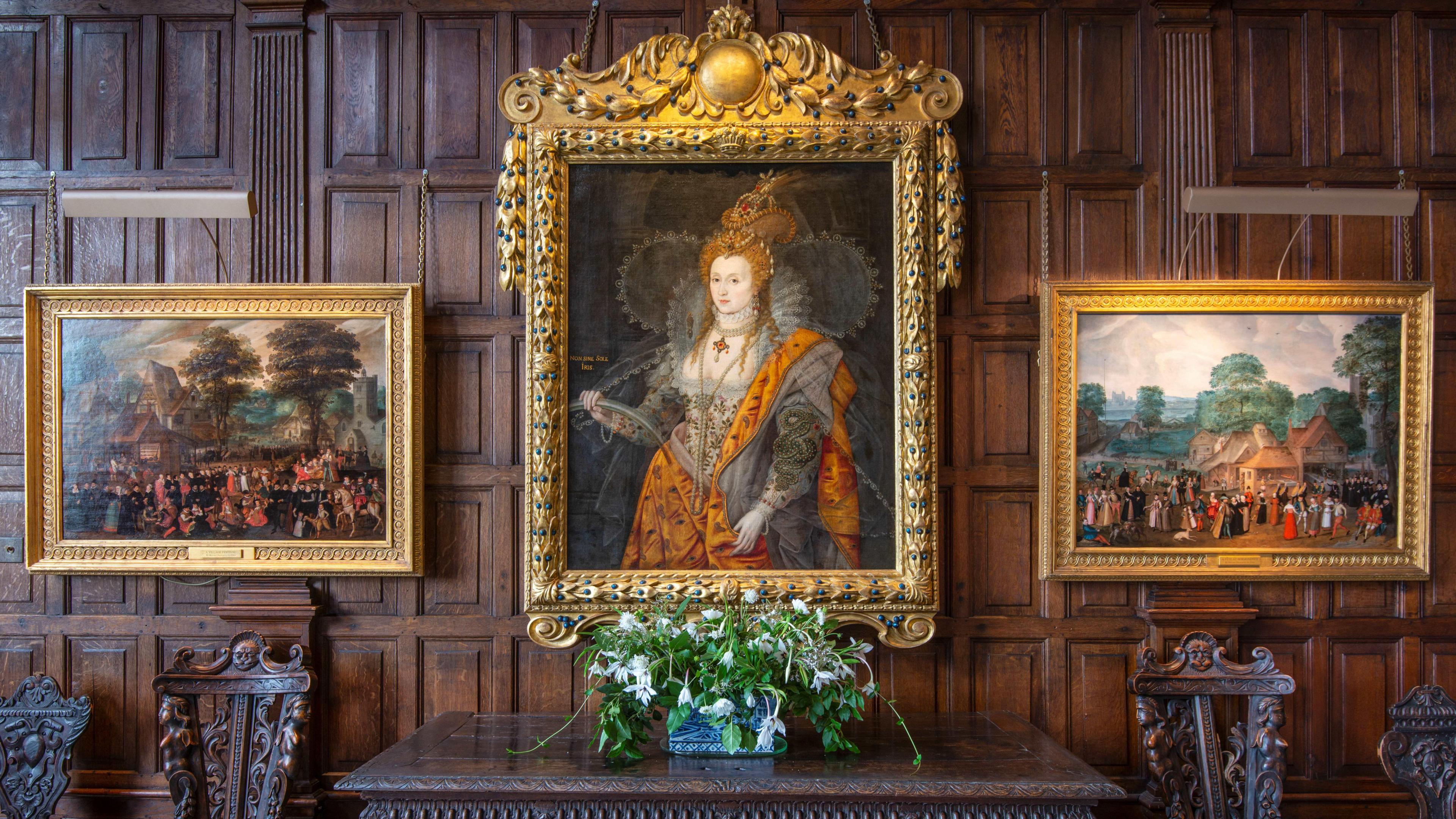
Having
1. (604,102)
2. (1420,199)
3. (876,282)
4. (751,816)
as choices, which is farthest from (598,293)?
(1420,199)

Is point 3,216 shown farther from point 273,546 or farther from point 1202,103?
point 1202,103

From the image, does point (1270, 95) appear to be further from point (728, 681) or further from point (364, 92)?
point (364, 92)

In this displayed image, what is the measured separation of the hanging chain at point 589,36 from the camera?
438cm

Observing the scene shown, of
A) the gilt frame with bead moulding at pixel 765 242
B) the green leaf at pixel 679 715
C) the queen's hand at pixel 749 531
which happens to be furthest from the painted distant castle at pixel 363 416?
the green leaf at pixel 679 715

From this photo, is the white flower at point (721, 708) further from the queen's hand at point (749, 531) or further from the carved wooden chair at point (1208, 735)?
the carved wooden chair at point (1208, 735)

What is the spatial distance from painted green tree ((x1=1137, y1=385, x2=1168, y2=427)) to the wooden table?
5.33 feet

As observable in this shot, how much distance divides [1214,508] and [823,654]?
6.93ft

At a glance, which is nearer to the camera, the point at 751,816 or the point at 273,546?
the point at 751,816

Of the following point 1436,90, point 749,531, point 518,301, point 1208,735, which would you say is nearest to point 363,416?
point 518,301

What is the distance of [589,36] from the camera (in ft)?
14.4

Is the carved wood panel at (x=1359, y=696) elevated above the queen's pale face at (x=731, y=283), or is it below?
below

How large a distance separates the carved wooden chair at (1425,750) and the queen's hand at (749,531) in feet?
8.98

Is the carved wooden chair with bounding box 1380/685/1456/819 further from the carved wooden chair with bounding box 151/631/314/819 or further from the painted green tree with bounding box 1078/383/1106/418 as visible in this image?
the carved wooden chair with bounding box 151/631/314/819

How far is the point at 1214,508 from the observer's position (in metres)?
4.31
